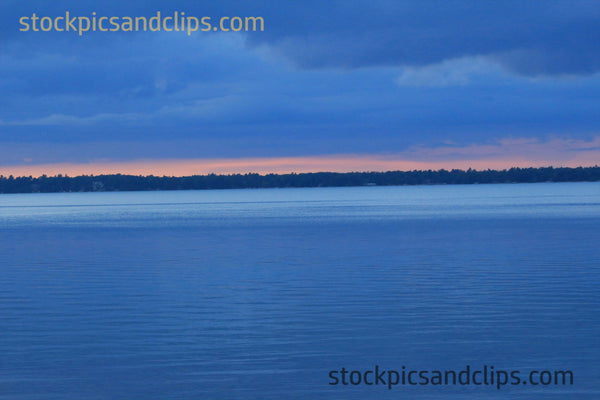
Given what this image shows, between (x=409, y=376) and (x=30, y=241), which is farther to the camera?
(x=30, y=241)

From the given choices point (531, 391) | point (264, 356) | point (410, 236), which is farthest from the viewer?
point (410, 236)

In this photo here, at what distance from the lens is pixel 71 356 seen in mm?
13891

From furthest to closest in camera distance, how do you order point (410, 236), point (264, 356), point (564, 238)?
point (410, 236) < point (564, 238) < point (264, 356)

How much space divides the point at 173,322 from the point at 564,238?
28673mm

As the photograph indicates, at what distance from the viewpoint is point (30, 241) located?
46.7 meters

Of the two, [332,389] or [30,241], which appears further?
[30,241]

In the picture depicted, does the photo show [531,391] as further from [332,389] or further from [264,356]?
[264,356]

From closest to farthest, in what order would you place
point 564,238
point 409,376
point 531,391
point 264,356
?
point 531,391
point 409,376
point 264,356
point 564,238

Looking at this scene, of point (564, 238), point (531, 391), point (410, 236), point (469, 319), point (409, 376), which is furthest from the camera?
point (410, 236)

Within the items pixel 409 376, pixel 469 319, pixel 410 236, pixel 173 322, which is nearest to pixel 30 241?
pixel 410 236

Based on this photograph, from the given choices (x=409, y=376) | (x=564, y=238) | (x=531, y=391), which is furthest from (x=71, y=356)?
(x=564, y=238)

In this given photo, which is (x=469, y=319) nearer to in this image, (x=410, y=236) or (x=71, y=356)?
(x=71, y=356)

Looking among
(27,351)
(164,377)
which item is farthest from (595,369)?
(27,351)

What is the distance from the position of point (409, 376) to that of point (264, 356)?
8.38ft
